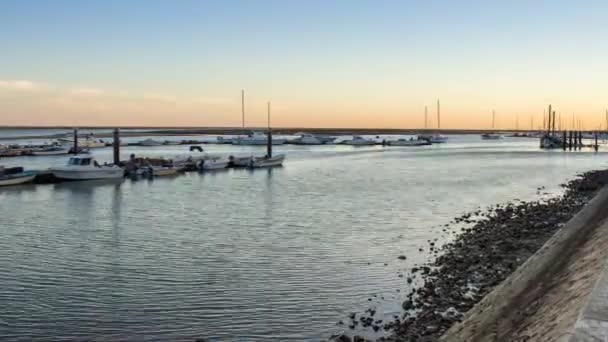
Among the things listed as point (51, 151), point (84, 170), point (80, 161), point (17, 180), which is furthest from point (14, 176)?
point (51, 151)

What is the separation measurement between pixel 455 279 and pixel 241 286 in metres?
5.72

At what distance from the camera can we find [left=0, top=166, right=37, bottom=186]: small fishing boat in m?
45.8

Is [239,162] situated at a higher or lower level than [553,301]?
lower

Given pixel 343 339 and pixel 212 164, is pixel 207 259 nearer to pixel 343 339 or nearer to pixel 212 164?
pixel 343 339

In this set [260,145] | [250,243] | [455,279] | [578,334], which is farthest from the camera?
[260,145]

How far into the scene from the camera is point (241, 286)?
1695 cm

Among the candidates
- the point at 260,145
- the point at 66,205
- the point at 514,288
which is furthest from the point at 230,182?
the point at 260,145

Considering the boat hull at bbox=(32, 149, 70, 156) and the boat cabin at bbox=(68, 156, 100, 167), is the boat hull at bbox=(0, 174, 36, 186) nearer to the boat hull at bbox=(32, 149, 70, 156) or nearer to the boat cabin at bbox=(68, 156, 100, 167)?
the boat cabin at bbox=(68, 156, 100, 167)

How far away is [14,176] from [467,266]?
38.5 m

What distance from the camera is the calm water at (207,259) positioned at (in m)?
14.0

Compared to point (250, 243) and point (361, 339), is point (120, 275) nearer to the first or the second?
point (250, 243)

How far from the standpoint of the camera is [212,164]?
64750 millimetres

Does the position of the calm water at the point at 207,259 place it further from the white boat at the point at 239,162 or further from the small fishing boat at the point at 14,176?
the white boat at the point at 239,162

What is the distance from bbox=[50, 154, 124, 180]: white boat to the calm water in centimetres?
613
